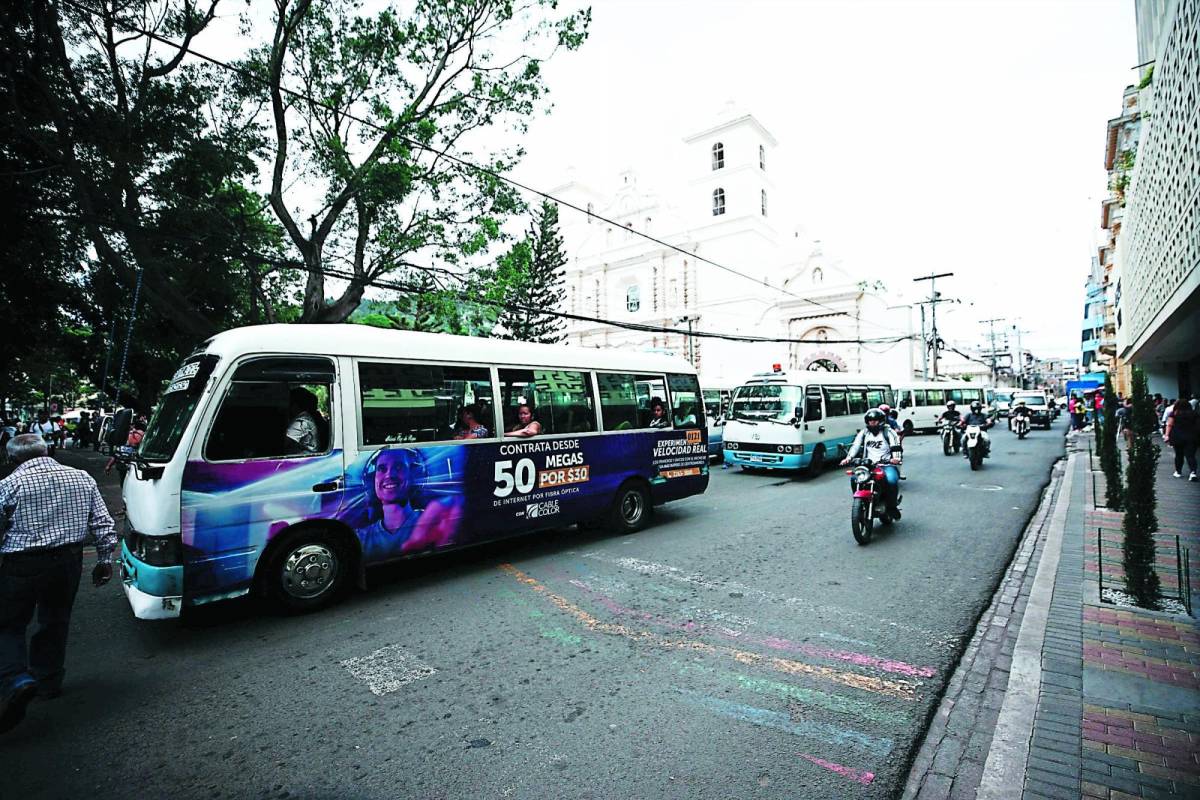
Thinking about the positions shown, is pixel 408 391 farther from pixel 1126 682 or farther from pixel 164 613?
pixel 1126 682

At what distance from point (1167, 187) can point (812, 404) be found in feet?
24.5

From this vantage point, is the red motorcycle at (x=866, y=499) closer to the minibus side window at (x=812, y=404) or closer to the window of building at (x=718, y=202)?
the minibus side window at (x=812, y=404)

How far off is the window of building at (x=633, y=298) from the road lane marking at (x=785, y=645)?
1799 inches

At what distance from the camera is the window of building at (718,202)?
45406 mm

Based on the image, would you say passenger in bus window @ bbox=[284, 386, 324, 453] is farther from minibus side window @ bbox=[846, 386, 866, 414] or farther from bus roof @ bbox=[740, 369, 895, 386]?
minibus side window @ bbox=[846, 386, 866, 414]

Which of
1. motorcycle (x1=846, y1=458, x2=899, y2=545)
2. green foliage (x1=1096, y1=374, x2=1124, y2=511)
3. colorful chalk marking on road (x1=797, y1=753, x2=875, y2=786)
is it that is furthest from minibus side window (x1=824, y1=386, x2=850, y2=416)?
colorful chalk marking on road (x1=797, y1=753, x2=875, y2=786)

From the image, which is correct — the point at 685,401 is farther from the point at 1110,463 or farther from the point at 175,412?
the point at 1110,463

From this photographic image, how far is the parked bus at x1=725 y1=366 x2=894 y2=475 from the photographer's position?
12750 millimetres

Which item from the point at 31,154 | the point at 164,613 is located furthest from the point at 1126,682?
the point at 31,154

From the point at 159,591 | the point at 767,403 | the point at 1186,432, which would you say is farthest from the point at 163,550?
the point at 1186,432

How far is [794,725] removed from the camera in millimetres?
3096

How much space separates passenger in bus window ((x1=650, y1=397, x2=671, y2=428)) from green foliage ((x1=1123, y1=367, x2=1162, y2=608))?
510 centimetres

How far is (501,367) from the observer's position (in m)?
6.25

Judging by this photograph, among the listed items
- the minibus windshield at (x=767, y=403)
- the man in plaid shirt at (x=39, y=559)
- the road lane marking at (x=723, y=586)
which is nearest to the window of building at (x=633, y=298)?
the minibus windshield at (x=767, y=403)
